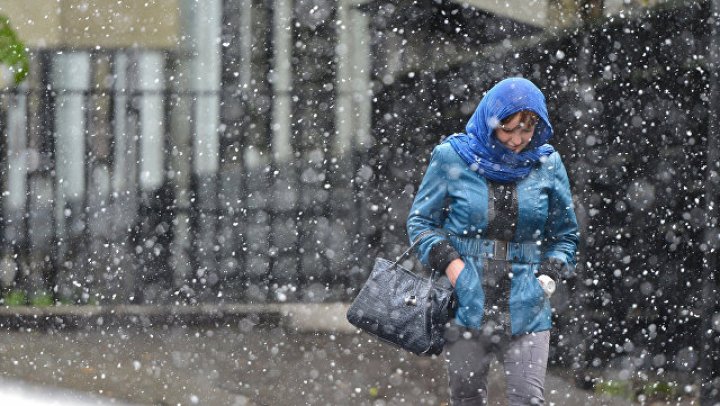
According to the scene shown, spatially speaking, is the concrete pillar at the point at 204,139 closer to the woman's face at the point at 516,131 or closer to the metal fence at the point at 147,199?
the metal fence at the point at 147,199

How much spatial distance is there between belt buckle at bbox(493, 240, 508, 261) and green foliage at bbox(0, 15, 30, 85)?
5942mm

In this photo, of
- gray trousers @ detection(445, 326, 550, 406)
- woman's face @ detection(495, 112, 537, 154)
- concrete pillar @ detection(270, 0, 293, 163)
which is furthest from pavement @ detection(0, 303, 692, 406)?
woman's face @ detection(495, 112, 537, 154)

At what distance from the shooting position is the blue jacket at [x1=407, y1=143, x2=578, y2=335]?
145 inches

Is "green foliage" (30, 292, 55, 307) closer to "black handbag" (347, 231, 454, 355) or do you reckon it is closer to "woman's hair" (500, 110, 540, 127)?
"black handbag" (347, 231, 454, 355)

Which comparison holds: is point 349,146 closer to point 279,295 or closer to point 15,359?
point 279,295

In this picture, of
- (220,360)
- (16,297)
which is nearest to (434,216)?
(220,360)

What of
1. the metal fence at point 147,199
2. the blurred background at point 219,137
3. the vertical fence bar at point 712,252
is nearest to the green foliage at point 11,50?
the blurred background at point 219,137

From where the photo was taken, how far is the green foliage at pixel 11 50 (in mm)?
8438

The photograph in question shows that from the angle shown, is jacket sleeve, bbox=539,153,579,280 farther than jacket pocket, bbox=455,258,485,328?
Yes

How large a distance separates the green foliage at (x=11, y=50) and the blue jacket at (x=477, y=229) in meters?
5.70

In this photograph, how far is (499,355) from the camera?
379 centimetres

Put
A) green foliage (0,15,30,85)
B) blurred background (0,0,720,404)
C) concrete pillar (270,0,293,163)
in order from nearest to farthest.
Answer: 1. blurred background (0,0,720,404)
2. green foliage (0,15,30,85)
3. concrete pillar (270,0,293,163)

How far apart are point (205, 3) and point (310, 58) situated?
115 cm

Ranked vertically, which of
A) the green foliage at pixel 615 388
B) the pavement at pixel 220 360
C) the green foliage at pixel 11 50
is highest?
the green foliage at pixel 11 50
